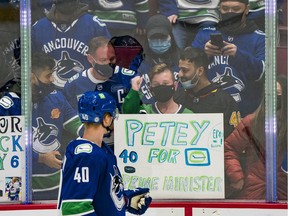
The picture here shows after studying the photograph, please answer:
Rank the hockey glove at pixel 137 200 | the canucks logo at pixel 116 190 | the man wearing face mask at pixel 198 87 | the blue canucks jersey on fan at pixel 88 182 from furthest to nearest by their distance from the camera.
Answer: the man wearing face mask at pixel 198 87 → the hockey glove at pixel 137 200 → the canucks logo at pixel 116 190 → the blue canucks jersey on fan at pixel 88 182

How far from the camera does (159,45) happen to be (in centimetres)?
593

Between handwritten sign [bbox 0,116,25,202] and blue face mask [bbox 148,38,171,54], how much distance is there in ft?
3.46

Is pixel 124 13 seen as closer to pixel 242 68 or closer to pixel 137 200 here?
pixel 242 68

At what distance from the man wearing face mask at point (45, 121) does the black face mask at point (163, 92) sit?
58 centimetres

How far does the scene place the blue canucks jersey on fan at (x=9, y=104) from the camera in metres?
5.95

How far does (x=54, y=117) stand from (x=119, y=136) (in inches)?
19.2

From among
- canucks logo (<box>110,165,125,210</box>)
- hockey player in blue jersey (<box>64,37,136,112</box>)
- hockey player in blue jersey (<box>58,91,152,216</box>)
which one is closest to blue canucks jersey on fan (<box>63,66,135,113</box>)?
hockey player in blue jersey (<box>64,37,136,112</box>)

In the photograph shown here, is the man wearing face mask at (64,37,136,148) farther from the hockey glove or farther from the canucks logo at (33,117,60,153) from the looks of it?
the hockey glove

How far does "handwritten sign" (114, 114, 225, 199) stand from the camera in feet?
19.3

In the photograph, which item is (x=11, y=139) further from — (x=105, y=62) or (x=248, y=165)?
(x=248, y=165)

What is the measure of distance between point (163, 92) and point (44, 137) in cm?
90

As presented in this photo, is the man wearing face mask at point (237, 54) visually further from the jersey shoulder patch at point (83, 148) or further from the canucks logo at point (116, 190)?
the jersey shoulder patch at point (83, 148)

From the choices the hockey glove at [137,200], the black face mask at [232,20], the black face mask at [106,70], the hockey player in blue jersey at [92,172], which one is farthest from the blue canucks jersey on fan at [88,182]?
the black face mask at [232,20]

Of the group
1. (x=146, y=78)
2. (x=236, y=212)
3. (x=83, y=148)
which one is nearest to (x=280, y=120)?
(x=236, y=212)
